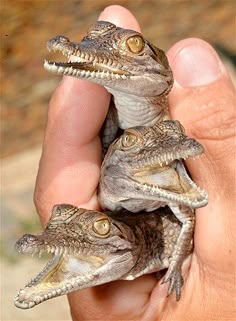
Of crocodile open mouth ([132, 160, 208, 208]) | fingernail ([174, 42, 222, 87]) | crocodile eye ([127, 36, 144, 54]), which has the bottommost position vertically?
crocodile open mouth ([132, 160, 208, 208])

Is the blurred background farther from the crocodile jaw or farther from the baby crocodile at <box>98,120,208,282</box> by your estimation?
the crocodile jaw

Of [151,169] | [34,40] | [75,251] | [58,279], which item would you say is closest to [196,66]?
[151,169]

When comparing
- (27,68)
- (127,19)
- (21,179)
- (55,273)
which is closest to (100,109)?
(127,19)

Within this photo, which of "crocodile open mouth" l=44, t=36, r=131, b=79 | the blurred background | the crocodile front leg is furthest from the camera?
the blurred background

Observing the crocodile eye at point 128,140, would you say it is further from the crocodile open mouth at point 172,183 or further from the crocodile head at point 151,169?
the crocodile open mouth at point 172,183

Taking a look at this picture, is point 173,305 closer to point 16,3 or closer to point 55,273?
point 55,273

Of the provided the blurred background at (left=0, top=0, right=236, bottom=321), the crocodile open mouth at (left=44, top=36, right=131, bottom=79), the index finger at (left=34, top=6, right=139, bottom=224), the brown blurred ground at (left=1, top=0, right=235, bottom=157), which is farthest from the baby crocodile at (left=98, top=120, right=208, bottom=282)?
the brown blurred ground at (left=1, top=0, right=235, bottom=157)
